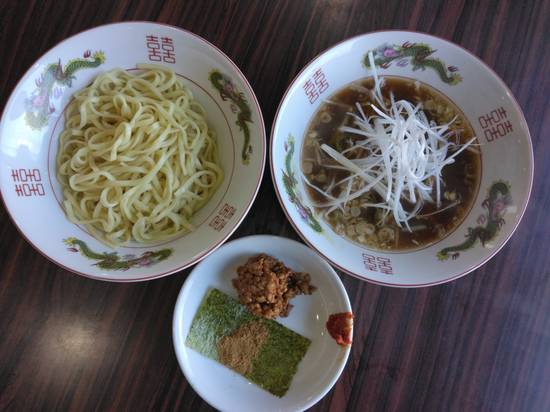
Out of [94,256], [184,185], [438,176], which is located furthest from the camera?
[438,176]

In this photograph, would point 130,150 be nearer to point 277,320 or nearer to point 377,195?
point 277,320

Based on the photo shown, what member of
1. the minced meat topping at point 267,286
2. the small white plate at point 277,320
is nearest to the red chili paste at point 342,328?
the small white plate at point 277,320

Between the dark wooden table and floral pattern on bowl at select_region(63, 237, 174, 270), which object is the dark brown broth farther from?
floral pattern on bowl at select_region(63, 237, 174, 270)

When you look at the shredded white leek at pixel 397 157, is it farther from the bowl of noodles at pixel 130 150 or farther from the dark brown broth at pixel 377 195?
the bowl of noodles at pixel 130 150

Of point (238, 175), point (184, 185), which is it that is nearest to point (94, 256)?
point (184, 185)

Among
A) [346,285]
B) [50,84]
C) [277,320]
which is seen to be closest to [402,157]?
[346,285]

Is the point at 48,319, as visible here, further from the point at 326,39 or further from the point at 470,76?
the point at 470,76
